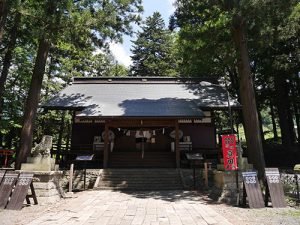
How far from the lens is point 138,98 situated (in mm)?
19578

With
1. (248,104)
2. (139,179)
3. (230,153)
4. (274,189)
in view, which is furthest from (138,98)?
(274,189)

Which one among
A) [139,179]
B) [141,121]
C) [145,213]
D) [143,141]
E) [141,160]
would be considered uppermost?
[141,121]

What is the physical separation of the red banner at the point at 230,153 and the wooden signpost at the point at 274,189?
121 centimetres

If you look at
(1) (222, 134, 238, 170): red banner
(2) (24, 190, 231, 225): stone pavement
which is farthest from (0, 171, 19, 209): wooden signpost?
(1) (222, 134, 238, 170): red banner

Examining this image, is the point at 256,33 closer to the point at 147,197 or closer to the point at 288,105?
the point at 147,197

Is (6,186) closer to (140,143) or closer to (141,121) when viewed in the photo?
(141,121)

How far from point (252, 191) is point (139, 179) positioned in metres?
6.57

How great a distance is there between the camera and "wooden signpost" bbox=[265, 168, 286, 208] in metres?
8.41

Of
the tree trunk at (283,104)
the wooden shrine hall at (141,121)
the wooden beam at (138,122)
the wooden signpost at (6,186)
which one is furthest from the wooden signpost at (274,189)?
the tree trunk at (283,104)

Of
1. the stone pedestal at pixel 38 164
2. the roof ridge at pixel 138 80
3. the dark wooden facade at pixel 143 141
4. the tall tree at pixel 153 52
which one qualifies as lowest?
the stone pedestal at pixel 38 164

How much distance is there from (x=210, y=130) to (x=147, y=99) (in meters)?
4.79

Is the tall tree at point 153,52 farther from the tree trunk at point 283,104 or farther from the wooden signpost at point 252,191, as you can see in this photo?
the wooden signpost at point 252,191

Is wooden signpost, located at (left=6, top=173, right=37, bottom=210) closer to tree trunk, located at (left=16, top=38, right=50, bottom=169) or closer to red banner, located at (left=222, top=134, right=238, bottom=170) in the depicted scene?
tree trunk, located at (left=16, top=38, right=50, bottom=169)

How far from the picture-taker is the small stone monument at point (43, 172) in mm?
9508
